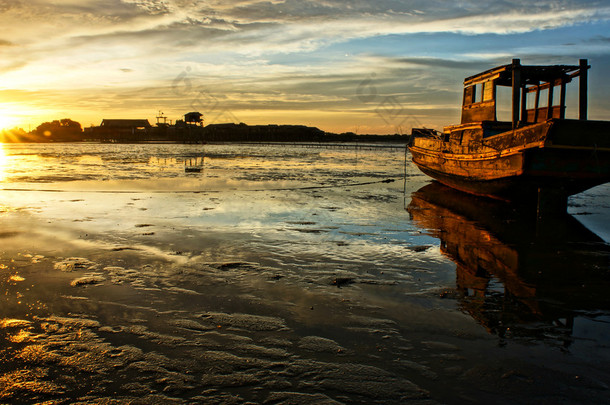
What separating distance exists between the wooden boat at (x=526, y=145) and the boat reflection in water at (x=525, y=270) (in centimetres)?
120

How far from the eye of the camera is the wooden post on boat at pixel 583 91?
13.7 meters

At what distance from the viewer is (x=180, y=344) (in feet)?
13.5

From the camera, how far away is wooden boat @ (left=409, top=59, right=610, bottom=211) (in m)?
11.7

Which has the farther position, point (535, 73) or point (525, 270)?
point (535, 73)

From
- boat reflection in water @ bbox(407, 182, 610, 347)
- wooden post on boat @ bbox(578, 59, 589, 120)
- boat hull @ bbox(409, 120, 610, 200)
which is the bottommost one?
boat reflection in water @ bbox(407, 182, 610, 347)

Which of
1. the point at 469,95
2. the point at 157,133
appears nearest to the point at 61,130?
the point at 157,133

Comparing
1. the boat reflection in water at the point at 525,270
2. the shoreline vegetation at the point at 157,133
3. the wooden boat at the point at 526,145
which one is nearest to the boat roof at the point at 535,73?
the wooden boat at the point at 526,145

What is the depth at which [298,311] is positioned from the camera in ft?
16.3

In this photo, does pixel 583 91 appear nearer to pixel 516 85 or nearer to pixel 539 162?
pixel 516 85

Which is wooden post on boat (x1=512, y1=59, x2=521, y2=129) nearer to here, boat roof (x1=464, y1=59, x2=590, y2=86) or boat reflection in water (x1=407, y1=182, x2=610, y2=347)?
boat roof (x1=464, y1=59, x2=590, y2=86)

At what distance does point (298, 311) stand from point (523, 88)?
14699mm

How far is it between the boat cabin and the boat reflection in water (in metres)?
4.17

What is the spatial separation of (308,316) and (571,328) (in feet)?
9.45

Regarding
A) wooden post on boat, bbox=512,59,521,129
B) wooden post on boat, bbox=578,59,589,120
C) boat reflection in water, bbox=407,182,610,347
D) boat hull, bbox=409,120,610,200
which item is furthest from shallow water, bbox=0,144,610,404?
wooden post on boat, bbox=578,59,589,120
